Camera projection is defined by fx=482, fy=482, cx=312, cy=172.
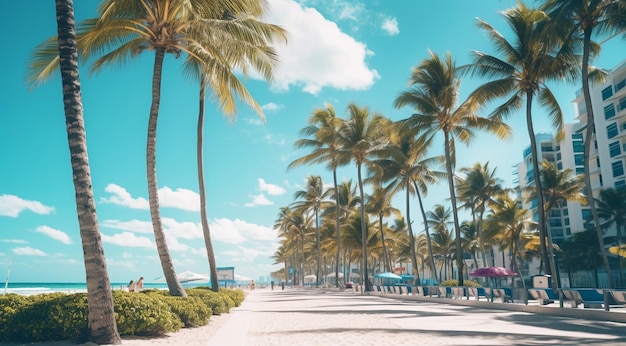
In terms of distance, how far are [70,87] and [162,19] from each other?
635 centimetres

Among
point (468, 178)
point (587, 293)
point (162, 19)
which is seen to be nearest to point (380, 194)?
point (468, 178)

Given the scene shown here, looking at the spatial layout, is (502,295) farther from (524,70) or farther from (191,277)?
(191,277)

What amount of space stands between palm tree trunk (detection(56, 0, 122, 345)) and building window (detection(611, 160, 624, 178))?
56.3 meters

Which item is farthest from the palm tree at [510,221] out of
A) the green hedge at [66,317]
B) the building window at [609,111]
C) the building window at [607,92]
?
the green hedge at [66,317]

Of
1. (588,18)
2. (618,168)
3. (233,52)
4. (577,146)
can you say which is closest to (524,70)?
(588,18)

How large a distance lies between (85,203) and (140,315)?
2465mm

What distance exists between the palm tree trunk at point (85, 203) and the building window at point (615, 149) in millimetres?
56531

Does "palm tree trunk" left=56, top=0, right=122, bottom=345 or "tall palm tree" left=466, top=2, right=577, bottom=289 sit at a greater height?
"tall palm tree" left=466, top=2, right=577, bottom=289

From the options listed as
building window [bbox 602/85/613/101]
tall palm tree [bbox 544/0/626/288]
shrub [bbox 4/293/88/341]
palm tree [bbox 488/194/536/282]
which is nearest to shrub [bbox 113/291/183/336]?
shrub [bbox 4/293/88/341]

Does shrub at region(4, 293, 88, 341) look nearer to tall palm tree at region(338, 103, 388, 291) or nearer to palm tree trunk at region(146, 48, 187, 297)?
palm tree trunk at region(146, 48, 187, 297)

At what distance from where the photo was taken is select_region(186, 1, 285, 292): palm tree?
46.7 feet

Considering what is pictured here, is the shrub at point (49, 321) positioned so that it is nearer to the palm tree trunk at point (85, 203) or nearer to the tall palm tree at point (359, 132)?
the palm tree trunk at point (85, 203)

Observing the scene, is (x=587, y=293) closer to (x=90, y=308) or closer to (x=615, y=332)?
(x=615, y=332)

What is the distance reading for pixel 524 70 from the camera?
23.2m
